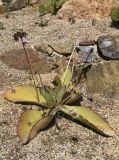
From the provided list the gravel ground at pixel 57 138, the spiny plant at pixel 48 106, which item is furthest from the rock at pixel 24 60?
the spiny plant at pixel 48 106

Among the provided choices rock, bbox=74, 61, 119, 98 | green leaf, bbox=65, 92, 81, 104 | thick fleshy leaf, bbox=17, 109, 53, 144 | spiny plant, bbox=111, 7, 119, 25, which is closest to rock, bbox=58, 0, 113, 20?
spiny plant, bbox=111, 7, 119, 25

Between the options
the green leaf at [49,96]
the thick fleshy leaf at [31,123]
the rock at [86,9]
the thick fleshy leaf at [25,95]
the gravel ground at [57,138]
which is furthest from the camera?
the rock at [86,9]

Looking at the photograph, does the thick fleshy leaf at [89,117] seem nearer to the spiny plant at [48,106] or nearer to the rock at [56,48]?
the spiny plant at [48,106]

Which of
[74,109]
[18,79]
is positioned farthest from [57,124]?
[18,79]

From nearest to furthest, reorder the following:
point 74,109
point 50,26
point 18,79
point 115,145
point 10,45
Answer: point 115,145 < point 74,109 < point 18,79 < point 10,45 < point 50,26

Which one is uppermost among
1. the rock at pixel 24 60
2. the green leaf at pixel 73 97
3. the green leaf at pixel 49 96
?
the green leaf at pixel 49 96

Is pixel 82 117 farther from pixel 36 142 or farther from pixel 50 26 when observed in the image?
pixel 50 26

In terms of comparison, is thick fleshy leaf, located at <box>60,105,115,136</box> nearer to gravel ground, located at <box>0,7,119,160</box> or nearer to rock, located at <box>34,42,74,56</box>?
gravel ground, located at <box>0,7,119,160</box>
